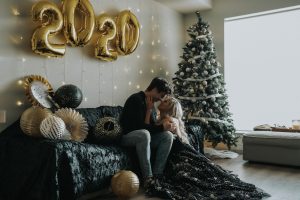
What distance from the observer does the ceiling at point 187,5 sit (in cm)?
572

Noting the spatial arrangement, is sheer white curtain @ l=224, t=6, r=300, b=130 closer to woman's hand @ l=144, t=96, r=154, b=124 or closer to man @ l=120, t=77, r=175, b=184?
man @ l=120, t=77, r=175, b=184

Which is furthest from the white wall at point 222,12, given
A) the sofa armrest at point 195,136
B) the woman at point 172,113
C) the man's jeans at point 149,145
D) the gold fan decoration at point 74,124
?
the gold fan decoration at point 74,124

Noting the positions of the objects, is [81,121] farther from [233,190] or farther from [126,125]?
[233,190]

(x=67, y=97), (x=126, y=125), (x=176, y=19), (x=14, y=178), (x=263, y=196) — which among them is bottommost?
(x=263, y=196)

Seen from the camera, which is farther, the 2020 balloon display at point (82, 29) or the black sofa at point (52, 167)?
the 2020 balloon display at point (82, 29)

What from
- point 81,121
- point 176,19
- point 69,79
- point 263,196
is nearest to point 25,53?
point 69,79

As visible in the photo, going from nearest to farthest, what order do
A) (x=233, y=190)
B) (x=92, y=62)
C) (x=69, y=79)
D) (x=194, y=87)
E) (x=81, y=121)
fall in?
(x=233, y=190) < (x=81, y=121) < (x=69, y=79) < (x=92, y=62) < (x=194, y=87)

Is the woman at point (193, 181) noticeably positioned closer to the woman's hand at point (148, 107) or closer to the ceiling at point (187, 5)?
the woman's hand at point (148, 107)

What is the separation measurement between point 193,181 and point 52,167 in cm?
137

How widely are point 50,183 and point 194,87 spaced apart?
322cm

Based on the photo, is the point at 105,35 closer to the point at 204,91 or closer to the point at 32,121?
the point at 32,121

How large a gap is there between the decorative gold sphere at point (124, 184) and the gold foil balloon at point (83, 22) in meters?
1.82

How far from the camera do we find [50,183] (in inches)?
102

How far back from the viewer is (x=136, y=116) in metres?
3.37
